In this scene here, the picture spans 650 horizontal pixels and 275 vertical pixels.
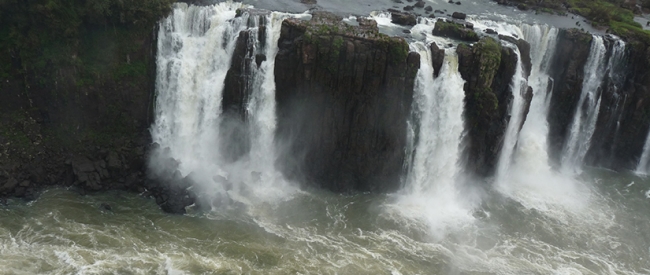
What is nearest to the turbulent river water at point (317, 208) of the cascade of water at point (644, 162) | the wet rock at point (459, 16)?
Result: the cascade of water at point (644, 162)

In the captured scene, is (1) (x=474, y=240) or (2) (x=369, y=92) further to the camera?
(2) (x=369, y=92)

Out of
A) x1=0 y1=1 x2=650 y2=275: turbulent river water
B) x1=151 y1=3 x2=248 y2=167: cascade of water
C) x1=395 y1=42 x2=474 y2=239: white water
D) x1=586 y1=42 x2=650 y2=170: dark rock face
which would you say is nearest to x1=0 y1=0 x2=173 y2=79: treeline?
x1=151 y1=3 x2=248 y2=167: cascade of water

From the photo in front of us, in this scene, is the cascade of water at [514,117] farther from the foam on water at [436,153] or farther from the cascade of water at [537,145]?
the foam on water at [436,153]

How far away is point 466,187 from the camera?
3350 centimetres

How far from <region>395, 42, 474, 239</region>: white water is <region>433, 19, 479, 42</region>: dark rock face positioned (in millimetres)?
3913

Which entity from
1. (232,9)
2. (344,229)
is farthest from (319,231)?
(232,9)

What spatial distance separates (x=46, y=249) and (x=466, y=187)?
2586cm

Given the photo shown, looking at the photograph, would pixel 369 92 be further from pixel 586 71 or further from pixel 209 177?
pixel 586 71

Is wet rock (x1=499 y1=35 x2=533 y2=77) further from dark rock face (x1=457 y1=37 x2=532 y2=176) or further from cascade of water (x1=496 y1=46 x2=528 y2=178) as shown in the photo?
dark rock face (x1=457 y1=37 x2=532 y2=176)

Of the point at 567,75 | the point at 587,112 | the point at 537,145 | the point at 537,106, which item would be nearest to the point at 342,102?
the point at 537,106

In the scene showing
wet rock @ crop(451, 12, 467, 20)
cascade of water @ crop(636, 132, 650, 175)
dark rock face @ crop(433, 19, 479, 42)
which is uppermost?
wet rock @ crop(451, 12, 467, 20)

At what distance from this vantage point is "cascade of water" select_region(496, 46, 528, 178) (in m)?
32.7

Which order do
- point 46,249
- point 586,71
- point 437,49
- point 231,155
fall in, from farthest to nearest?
point 586,71 < point 231,155 < point 437,49 < point 46,249

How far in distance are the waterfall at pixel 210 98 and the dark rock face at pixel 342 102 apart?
1.12 meters
